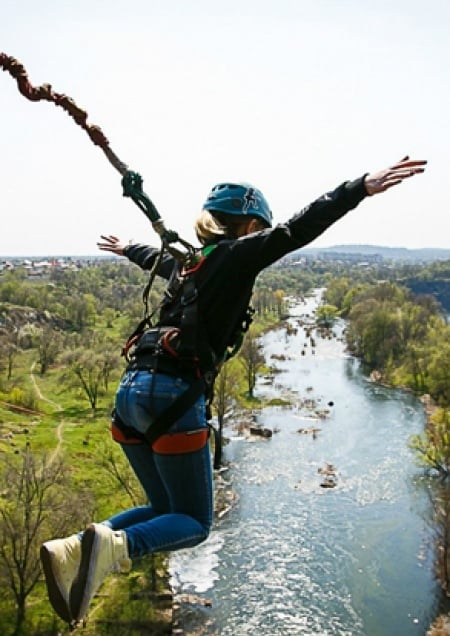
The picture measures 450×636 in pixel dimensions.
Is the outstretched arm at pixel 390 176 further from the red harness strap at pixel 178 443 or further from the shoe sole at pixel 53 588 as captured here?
the shoe sole at pixel 53 588

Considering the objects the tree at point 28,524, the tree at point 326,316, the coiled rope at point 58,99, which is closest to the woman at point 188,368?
the coiled rope at point 58,99

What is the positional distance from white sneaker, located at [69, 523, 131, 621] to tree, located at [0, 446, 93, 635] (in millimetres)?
14027

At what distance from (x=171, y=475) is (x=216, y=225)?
44.0 inches

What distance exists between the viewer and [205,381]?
279 cm

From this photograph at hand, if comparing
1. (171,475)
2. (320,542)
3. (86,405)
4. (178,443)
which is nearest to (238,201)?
(178,443)

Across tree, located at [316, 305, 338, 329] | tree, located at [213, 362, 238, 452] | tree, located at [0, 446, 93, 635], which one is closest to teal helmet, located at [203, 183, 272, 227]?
tree, located at [0, 446, 93, 635]

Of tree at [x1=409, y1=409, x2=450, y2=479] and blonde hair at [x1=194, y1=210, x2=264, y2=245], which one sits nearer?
blonde hair at [x1=194, y1=210, x2=264, y2=245]

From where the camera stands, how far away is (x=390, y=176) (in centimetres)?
244

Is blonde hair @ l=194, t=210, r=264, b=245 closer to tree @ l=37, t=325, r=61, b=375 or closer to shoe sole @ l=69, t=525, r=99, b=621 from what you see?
shoe sole @ l=69, t=525, r=99, b=621

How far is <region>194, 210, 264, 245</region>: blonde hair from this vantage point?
2844mm

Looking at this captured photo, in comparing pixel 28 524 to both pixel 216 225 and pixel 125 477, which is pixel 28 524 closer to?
pixel 125 477

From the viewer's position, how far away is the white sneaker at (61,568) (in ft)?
7.32

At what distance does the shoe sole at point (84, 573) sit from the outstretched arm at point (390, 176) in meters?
1.66

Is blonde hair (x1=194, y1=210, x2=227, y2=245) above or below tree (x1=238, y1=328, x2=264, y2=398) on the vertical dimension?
above
